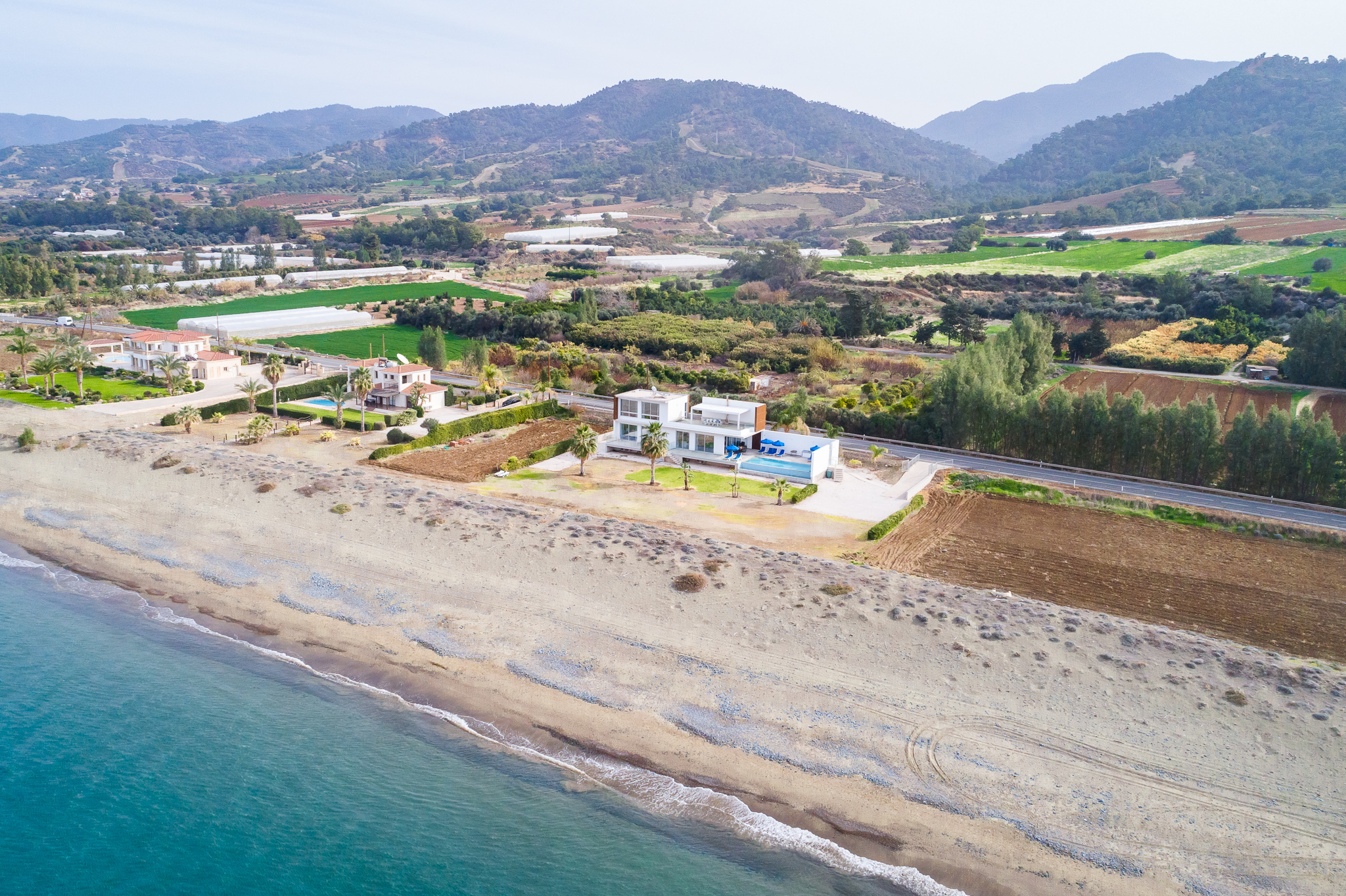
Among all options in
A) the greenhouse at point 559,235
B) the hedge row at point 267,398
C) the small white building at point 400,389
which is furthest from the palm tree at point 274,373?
the greenhouse at point 559,235

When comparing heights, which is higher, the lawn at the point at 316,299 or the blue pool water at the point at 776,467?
the lawn at the point at 316,299

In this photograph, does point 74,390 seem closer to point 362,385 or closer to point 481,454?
point 362,385

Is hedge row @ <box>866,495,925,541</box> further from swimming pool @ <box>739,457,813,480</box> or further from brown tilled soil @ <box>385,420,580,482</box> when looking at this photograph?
brown tilled soil @ <box>385,420,580,482</box>

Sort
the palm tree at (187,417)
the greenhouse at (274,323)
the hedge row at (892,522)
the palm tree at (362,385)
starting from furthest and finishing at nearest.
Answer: the greenhouse at (274,323) < the palm tree at (362,385) < the palm tree at (187,417) < the hedge row at (892,522)

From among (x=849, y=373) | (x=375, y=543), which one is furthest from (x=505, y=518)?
(x=849, y=373)

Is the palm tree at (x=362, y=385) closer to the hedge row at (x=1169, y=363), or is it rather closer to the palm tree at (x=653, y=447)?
the palm tree at (x=653, y=447)

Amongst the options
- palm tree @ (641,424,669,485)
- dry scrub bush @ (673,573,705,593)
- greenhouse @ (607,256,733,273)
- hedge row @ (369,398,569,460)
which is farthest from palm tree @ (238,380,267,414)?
greenhouse @ (607,256,733,273)

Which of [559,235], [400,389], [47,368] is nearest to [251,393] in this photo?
[400,389]
